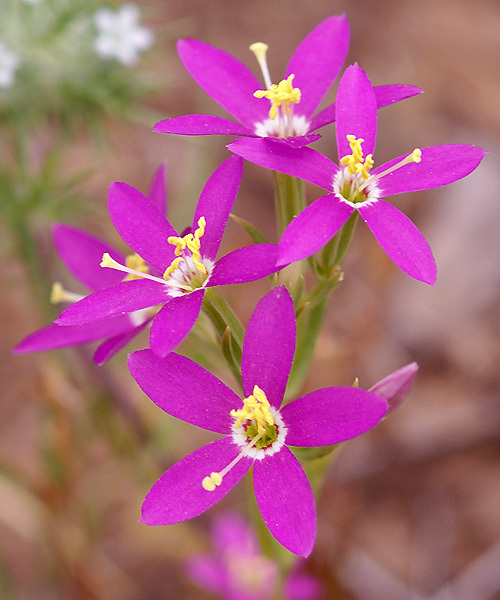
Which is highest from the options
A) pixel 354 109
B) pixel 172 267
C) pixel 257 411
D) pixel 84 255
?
pixel 354 109

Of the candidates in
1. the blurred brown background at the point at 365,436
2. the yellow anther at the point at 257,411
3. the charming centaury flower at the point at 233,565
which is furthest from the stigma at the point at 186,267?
the charming centaury flower at the point at 233,565

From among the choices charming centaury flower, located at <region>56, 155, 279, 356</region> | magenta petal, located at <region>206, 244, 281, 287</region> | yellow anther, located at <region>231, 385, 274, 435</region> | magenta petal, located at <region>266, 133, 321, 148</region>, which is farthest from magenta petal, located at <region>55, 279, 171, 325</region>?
magenta petal, located at <region>266, 133, 321, 148</region>

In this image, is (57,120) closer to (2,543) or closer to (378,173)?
(378,173)

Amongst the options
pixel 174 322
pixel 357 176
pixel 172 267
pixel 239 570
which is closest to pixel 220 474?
pixel 174 322

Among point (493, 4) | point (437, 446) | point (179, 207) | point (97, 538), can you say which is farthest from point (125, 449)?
point (493, 4)

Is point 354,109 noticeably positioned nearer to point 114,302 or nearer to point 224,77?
point 224,77

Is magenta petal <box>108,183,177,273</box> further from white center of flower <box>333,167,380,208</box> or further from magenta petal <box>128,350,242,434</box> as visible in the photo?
white center of flower <box>333,167,380,208</box>
